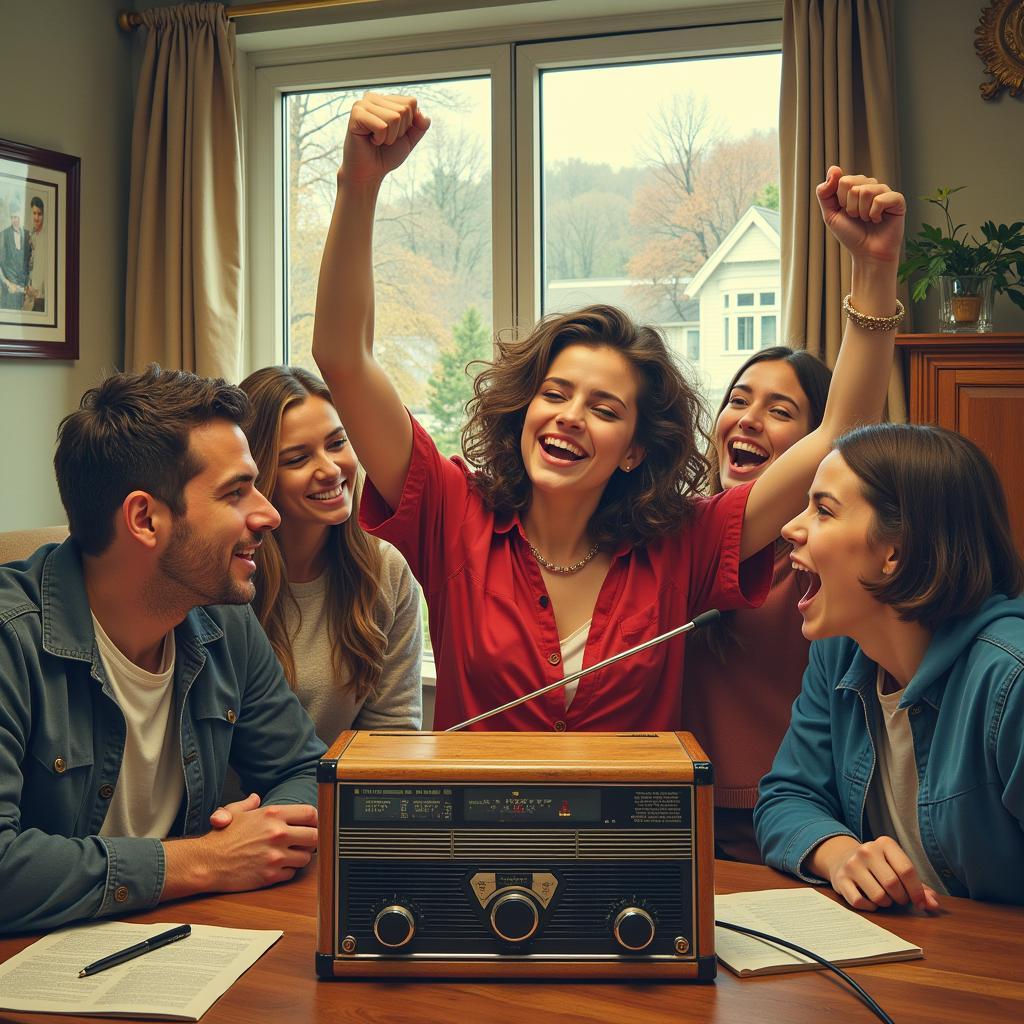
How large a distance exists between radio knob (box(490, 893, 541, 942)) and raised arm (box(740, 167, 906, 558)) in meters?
0.89

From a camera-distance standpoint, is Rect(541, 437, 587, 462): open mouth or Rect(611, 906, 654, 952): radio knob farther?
Rect(541, 437, 587, 462): open mouth

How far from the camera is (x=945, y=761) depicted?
1.40m

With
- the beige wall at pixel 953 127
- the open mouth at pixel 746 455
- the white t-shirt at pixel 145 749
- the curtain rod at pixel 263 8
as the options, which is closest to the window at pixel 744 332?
the beige wall at pixel 953 127

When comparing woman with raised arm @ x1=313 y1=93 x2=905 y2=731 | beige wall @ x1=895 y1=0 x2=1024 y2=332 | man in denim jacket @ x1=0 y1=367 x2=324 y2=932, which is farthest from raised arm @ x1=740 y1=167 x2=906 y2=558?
beige wall @ x1=895 y1=0 x2=1024 y2=332

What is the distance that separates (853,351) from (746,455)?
476mm

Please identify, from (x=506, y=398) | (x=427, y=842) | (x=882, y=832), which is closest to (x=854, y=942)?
(x=882, y=832)

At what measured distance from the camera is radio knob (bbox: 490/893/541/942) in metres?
1.13

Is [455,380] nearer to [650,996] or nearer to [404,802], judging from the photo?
[404,802]

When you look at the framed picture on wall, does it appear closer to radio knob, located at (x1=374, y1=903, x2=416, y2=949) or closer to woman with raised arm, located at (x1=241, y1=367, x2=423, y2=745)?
woman with raised arm, located at (x1=241, y1=367, x2=423, y2=745)

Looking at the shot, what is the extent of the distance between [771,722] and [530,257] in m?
2.06

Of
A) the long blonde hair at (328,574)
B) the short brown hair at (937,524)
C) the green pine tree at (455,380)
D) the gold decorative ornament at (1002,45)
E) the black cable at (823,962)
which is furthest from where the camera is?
the green pine tree at (455,380)

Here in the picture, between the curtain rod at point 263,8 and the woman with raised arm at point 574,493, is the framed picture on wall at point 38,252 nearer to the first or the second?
the curtain rod at point 263,8

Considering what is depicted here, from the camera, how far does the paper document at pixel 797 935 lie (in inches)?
45.9

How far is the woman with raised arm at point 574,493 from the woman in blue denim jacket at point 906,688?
232 mm
